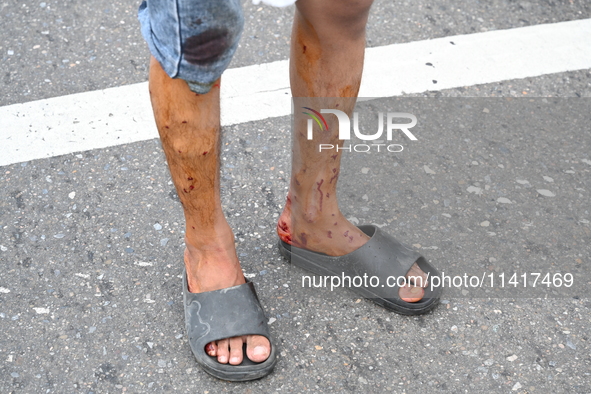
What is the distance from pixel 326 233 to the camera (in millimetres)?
1812

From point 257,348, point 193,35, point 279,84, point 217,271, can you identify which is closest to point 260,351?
point 257,348

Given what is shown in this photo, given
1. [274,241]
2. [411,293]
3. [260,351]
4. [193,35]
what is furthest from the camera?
[274,241]

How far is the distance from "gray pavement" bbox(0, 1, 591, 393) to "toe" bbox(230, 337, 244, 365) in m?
0.08

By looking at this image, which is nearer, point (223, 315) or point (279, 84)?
point (223, 315)

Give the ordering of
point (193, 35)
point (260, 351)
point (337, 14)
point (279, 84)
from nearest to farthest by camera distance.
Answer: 1. point (193, 35)
2. point (337, 14)
3. point (260, 351)
4. point (279, 84)

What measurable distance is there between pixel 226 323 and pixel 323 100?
2.14ft

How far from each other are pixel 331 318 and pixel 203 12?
3.12 feet

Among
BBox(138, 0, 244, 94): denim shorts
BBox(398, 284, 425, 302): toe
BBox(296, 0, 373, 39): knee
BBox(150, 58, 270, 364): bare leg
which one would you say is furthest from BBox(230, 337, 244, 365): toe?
BBox(296, 0, 373, 39): knee

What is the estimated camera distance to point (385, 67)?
107 inches

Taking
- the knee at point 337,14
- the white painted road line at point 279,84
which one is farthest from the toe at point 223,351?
the white painted road line at point 279,84

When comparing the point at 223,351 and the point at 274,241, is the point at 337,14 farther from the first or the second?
the point at 223,351

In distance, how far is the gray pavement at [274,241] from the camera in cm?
162

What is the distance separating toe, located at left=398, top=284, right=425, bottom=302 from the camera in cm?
175

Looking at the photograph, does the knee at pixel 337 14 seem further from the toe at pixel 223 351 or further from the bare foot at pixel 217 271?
the toe at pixel 223 351
